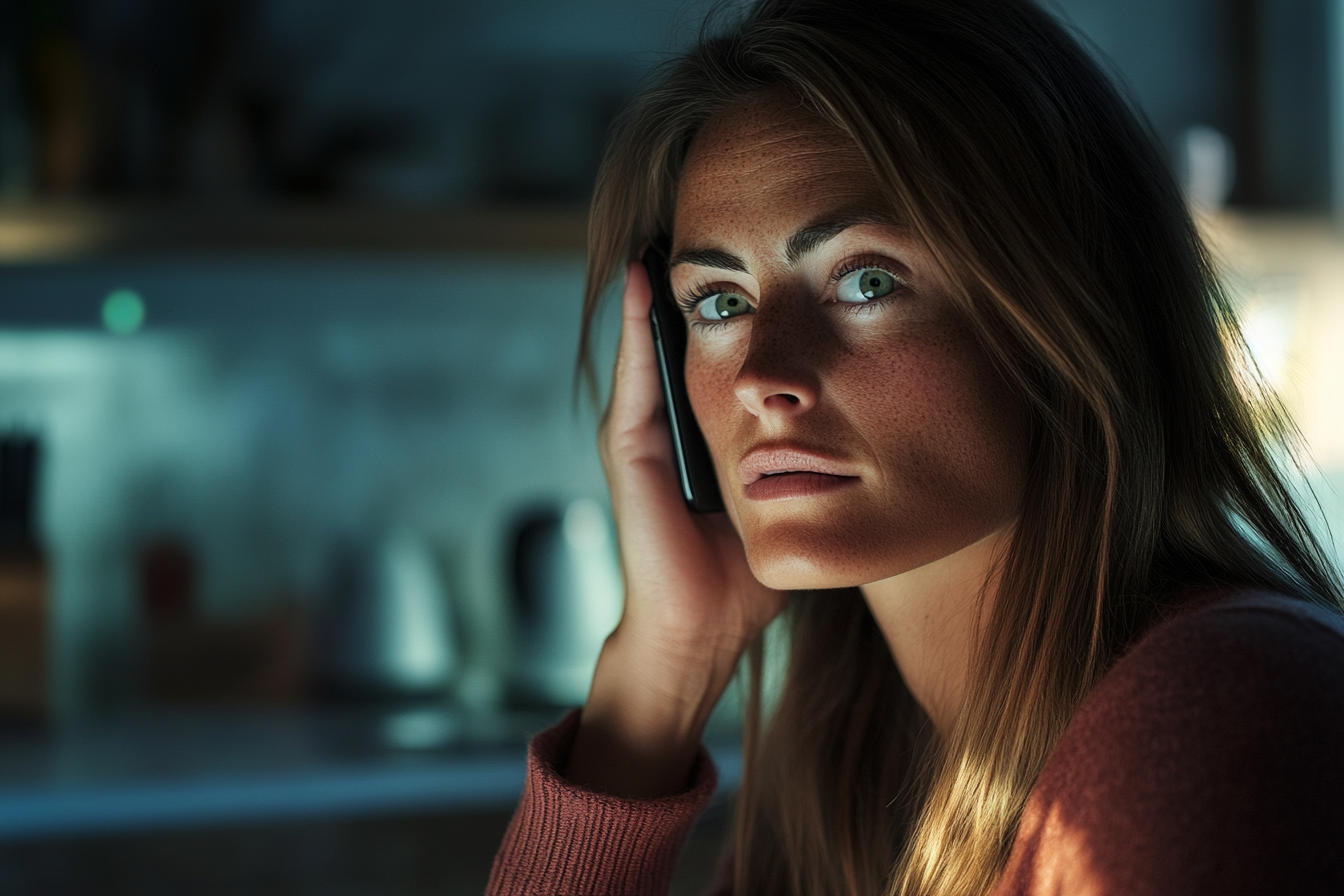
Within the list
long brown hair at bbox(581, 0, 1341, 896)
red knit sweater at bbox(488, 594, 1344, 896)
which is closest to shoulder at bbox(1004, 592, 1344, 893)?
red knit sweater at bbox(488, 594, 1344, 896)

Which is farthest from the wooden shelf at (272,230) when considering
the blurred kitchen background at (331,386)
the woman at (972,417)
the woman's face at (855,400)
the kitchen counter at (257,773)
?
the woman's face at (855,400)

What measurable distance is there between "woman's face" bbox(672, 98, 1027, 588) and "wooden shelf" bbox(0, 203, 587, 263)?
1033 millimetres

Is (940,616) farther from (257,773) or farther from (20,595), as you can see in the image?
(20,595)

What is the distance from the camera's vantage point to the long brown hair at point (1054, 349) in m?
0.72

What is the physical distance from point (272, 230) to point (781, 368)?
1.22m

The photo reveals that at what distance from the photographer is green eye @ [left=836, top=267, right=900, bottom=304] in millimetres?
779

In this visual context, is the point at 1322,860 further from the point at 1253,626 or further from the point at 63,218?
the point at 63,218

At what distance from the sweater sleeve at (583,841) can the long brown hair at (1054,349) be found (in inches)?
7.8

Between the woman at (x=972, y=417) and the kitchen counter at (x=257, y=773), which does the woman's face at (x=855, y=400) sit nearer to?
the woman at (x=972, y=417)

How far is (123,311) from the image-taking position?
1.79m

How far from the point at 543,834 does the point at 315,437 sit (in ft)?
4.59

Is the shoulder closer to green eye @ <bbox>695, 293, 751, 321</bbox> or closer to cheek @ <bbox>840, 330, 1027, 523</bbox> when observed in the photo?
cheek @ <bbox>840, 330, 1027, 523</bbox>

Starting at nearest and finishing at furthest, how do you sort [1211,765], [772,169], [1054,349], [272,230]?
[1211,765] < [1054,349] < [772,169] < [272,230]

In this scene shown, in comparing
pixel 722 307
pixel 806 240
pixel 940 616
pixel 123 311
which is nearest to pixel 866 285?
pixel 806 240
